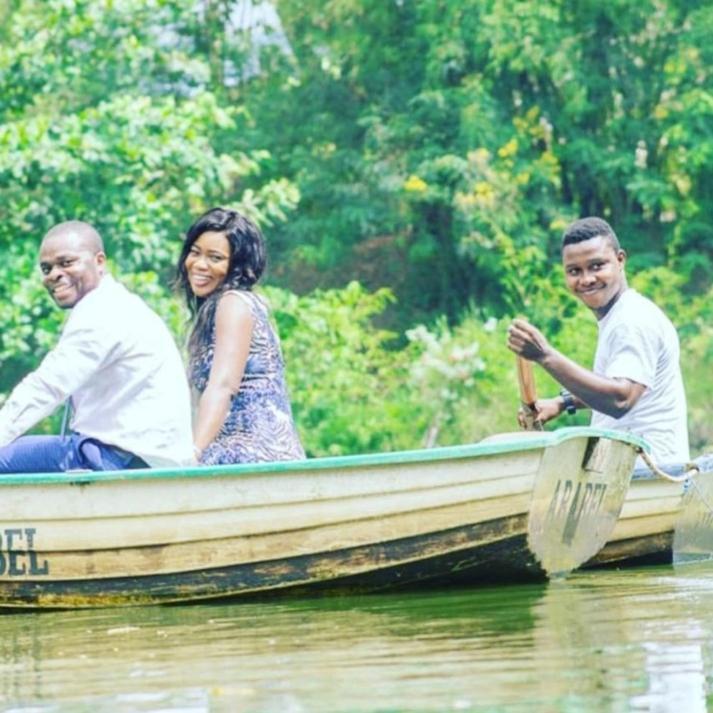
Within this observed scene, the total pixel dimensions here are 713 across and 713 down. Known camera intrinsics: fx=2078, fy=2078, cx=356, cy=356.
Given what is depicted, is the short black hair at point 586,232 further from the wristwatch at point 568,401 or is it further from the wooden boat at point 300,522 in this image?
the wooden boat at point 300,522

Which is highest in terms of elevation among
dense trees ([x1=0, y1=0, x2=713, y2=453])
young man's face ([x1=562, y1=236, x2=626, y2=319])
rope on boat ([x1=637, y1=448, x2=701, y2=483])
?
dense trees ([x1=0, y1=0, x2=713, y2=453])

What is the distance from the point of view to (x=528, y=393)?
319 inches

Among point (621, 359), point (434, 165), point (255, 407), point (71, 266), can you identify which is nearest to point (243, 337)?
point (255, 407)

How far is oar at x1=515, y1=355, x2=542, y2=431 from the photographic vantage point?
7.93 metres

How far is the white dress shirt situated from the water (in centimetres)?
60

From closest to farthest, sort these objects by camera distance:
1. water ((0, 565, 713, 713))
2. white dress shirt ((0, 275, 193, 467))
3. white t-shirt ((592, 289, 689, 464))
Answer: water ((0, 565, 713, 713)) → white dress shirt ((0, 275, 193, 467)) → white t-shirt ((592, 289, 689, 464))

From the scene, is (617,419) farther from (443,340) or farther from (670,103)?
(670,103)

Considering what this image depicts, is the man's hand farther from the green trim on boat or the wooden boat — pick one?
the green trim on boat

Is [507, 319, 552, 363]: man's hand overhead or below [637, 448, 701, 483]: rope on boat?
overhead

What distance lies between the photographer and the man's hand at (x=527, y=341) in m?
7.13

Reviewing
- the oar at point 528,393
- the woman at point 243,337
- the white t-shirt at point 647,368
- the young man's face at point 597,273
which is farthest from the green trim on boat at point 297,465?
the young man's face at point 597,273

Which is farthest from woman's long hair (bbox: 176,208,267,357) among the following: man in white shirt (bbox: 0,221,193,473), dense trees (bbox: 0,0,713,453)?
dense trees (bbox: 0,0,713,453)

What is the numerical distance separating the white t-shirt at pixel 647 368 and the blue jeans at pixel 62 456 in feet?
5.99

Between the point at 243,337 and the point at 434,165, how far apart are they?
14.0 meters
